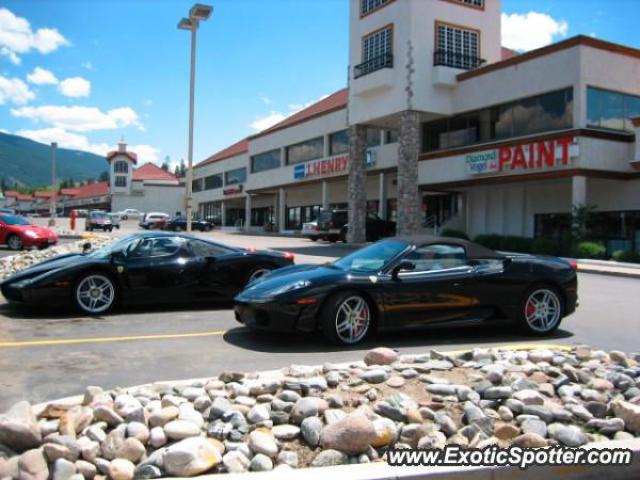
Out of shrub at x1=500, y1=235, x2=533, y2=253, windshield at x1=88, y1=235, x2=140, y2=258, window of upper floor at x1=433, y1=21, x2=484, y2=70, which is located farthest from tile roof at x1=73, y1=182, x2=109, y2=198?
windshield at x1=88, y1=235, x2=140, y2=258

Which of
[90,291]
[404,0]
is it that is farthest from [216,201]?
[90,291]

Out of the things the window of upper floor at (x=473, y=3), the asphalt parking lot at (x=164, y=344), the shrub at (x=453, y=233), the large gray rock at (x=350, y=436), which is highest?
the window of upper floor at (x=473, y=3)

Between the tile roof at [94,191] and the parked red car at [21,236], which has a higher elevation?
the tile roof at [94,191]

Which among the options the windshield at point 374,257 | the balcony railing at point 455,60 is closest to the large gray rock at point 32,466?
the windshield at point 374,257

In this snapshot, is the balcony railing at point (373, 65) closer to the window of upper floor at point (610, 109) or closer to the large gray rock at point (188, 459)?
the window of upper floor at point (610, 109)

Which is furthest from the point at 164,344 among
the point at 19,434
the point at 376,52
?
the point at 376,52

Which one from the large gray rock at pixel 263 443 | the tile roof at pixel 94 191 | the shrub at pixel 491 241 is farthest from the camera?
the tile roof at pixel 94 191

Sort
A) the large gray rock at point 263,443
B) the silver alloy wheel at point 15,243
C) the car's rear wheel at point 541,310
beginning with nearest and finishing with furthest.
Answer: the large gray rock at point 263,443 < the car's rear wheel at point 541,310 < the silver alloy wheel at point 15,243

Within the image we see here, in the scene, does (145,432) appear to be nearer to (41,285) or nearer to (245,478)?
(245,478)

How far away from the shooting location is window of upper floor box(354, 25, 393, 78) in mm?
29719

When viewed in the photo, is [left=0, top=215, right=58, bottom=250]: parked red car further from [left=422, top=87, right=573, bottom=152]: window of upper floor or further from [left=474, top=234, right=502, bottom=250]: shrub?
[left=422, top=87, right=573, bottom=152]: window of upper floor

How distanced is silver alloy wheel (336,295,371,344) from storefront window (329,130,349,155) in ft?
107

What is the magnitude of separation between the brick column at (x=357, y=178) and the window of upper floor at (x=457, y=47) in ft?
19.9

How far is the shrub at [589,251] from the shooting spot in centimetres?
2227
